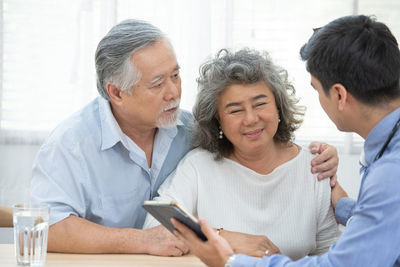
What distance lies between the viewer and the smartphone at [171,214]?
138cm

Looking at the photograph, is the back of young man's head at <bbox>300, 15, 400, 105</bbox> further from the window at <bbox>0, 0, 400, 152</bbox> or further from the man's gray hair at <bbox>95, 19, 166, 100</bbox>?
the window at <bbox>0, 0, 400, 152</bbox>

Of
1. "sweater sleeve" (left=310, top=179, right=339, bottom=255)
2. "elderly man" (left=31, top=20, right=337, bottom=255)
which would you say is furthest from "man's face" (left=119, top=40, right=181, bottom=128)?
"sweater sleeve" (left=310, top=179, right=339, bottom=255)

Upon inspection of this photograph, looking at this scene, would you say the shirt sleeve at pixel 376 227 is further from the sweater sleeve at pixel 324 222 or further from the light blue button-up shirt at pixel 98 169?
the light blue button-up shirt at pixel 98 169

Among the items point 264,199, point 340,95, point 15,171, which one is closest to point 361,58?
point 340,95

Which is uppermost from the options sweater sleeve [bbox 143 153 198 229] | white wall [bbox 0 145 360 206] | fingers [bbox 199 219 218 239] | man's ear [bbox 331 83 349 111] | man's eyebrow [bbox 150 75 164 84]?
man's ear [bbox 331 83 349 111]

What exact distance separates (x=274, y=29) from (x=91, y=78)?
1129 mm

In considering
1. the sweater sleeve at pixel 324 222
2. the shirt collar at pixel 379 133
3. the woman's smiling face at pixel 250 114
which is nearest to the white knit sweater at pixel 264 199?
the sweater sleeve at pixel 324 222

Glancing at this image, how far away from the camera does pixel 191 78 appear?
330 cm

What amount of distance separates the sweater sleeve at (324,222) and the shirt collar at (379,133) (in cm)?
63

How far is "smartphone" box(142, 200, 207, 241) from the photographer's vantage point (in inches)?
54.2

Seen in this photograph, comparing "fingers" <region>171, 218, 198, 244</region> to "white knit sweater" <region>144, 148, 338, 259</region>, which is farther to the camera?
"white knit sweater" <region>144, 148, 338, 259</region>

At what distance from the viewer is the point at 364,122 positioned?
1437mm

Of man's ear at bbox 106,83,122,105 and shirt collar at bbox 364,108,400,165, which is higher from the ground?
shirt collar at bbox 364,108,400,165

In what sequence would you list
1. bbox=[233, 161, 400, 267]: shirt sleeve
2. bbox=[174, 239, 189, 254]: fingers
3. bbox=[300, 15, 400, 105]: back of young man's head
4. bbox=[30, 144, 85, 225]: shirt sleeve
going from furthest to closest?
1. bbox=[30, 144, 85, 225]: shirt sleeve
2. bbox=[174, 239, 189, 254]: fingers
3. bbox=[300, 15, 400, 105]: back of young man's head
4. bbox=[233, 161, 400, 267]: shirt sleeve
